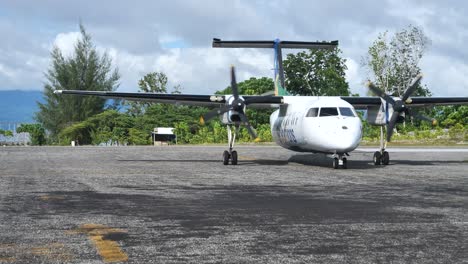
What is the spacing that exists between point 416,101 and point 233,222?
69.0ft

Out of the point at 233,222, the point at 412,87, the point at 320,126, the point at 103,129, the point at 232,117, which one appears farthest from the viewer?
the point at 103,129

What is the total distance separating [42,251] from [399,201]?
773cm

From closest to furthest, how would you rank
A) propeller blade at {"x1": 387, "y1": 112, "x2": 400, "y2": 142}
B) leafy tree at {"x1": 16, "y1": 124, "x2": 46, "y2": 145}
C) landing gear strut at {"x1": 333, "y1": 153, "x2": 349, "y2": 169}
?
landing gear strut at {"x1": 333, "y1": 153, "x2": 349, "y2": 169}
propeller blade at {"x1": 387, "y1": 112, "x2": 400, "y2": 142}
leafy tree at {"x1": 16, "y1": 124, "x2": 46, "y2": 145}

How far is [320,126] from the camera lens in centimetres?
2405

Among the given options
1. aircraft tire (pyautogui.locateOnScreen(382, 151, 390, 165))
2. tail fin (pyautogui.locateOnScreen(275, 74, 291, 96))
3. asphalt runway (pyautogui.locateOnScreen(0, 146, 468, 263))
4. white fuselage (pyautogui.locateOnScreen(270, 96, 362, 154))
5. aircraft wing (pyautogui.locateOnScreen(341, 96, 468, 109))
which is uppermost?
tail fin (pyautogui.locateOnScreen(275, 74, 291, 96))

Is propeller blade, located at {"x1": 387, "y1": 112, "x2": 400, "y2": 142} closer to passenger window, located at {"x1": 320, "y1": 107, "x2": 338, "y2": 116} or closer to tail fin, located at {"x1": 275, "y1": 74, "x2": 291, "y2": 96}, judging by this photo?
passenger window, located at {"x1": 320, "y1": 107, "x2": 338, "y2": 116}

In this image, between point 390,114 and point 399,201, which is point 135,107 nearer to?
point 390,114

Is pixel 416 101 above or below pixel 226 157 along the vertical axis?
above

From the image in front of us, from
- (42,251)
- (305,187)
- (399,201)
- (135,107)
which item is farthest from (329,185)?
(135,107)

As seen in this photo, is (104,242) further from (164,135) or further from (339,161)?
(164,135)

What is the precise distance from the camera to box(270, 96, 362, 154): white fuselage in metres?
22.9

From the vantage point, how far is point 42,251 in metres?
6.95

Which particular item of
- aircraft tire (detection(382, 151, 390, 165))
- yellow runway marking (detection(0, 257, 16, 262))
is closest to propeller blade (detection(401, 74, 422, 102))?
aircraft tire (detection(382, 151, 390, 165))

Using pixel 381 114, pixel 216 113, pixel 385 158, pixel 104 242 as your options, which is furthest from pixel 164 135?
pixel 104 242
